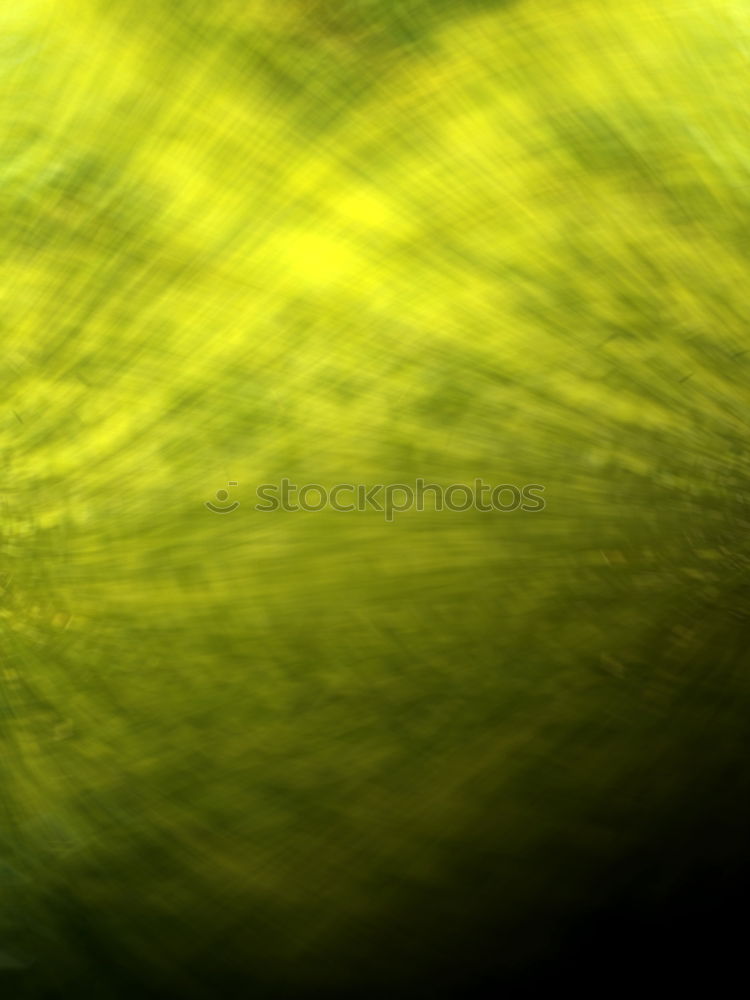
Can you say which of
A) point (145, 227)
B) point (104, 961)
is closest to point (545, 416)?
point (145, 227)

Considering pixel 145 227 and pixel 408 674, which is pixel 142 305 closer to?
pixel 145 227

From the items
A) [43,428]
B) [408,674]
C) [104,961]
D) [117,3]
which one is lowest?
[104,961]

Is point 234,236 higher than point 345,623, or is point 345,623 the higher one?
point 234,236

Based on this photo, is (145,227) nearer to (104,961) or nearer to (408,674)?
(408,674)

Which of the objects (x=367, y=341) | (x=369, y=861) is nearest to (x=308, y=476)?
(x=367, y=341)

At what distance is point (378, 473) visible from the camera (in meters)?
0.52

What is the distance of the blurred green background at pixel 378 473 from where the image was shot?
1.69 feet

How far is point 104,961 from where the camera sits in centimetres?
59

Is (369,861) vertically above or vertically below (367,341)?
below

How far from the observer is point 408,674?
0.53 m

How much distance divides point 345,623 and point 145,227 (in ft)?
0.59

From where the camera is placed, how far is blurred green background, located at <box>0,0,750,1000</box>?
20.3 inches

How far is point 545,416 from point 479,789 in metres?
0.15

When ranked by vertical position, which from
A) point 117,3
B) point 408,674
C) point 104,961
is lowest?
point 104,961
